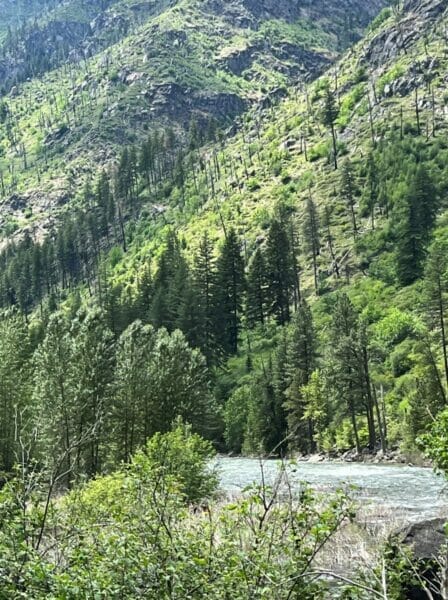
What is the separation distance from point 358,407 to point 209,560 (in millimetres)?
53979

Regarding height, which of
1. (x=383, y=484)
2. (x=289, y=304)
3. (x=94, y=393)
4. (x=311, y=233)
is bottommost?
(x=383, y=484)

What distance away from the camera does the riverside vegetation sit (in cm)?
885

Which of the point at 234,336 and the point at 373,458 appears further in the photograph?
the point at 234,336

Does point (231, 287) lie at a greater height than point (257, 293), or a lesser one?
greater

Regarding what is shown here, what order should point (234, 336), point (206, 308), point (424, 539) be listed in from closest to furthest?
point (424, 539), point (206, 308), point (234, 336)

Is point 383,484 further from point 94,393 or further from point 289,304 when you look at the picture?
point 289,304

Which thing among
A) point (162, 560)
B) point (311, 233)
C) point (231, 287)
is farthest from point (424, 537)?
point (311, 233)

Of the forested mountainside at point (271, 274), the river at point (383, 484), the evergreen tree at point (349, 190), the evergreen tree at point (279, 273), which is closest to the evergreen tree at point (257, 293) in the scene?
the forested mountainside at point (271, 274)

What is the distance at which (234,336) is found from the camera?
301 feet

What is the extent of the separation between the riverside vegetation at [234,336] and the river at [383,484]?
348cm

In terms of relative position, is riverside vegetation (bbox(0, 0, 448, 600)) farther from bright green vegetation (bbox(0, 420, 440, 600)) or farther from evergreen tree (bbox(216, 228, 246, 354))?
evergreen tree (bbox(216, 228, 246, 354))

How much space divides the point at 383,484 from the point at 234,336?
59.6m

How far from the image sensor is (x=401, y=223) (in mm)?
87875

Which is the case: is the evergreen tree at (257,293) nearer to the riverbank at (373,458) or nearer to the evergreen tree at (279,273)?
the evergreen tree at (279,273)
